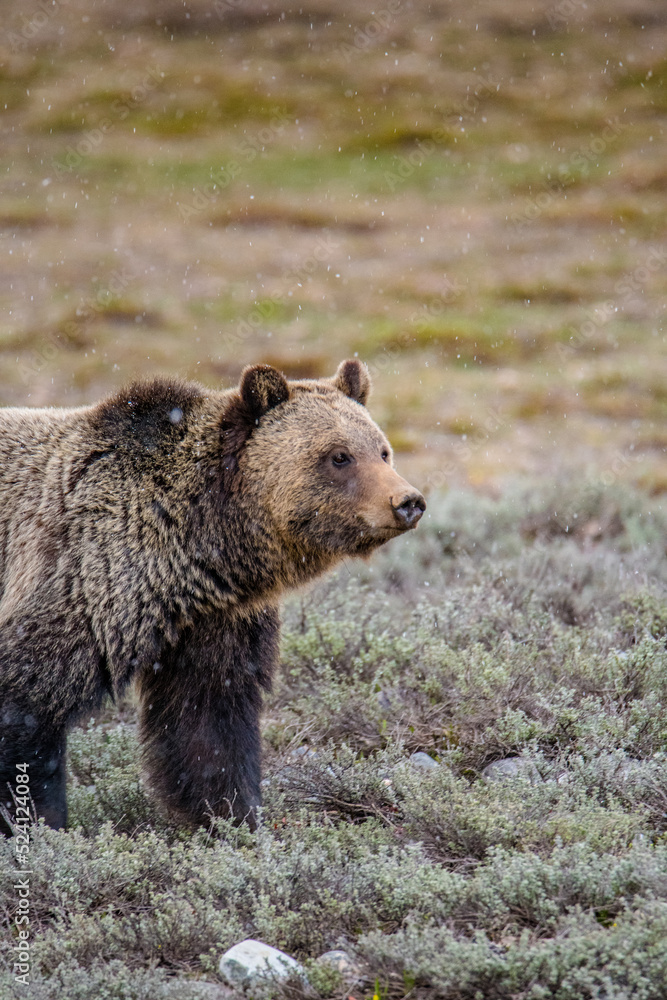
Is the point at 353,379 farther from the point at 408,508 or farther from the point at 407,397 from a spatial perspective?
the point at 407,397

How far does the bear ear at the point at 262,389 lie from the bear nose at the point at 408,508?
2.66 ft

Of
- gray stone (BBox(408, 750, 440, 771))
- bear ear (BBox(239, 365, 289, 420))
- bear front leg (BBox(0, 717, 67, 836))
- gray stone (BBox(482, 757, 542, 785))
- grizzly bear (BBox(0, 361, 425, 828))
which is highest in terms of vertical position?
bear ear (BBox(239, 365, 289, 420))

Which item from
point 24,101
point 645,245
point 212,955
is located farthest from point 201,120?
point 212,955

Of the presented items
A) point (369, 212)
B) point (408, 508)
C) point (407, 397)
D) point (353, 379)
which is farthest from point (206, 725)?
point (369, 212)

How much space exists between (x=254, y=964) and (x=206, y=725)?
146 cm

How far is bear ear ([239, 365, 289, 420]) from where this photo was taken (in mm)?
4363

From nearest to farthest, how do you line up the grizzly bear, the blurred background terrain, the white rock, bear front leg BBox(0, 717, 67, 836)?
the white rock < bear front leg BBox(0, 717, 67, 836) < the grizzly bear < the blurred background terrain

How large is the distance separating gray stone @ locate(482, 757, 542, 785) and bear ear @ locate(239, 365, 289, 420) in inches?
77.1

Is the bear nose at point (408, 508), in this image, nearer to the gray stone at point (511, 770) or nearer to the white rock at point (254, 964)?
the gray stone at point (511, 770)

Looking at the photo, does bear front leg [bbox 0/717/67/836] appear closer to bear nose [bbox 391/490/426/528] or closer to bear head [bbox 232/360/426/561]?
bear head [bbox 232/360/426/561]

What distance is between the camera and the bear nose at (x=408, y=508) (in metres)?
4.02

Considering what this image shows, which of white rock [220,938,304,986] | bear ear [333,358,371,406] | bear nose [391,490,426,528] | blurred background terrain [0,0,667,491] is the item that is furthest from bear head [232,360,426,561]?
blurred background terrain [0,0,667,491]

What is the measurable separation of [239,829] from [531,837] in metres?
1.20

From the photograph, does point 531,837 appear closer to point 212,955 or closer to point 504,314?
point 212,955
